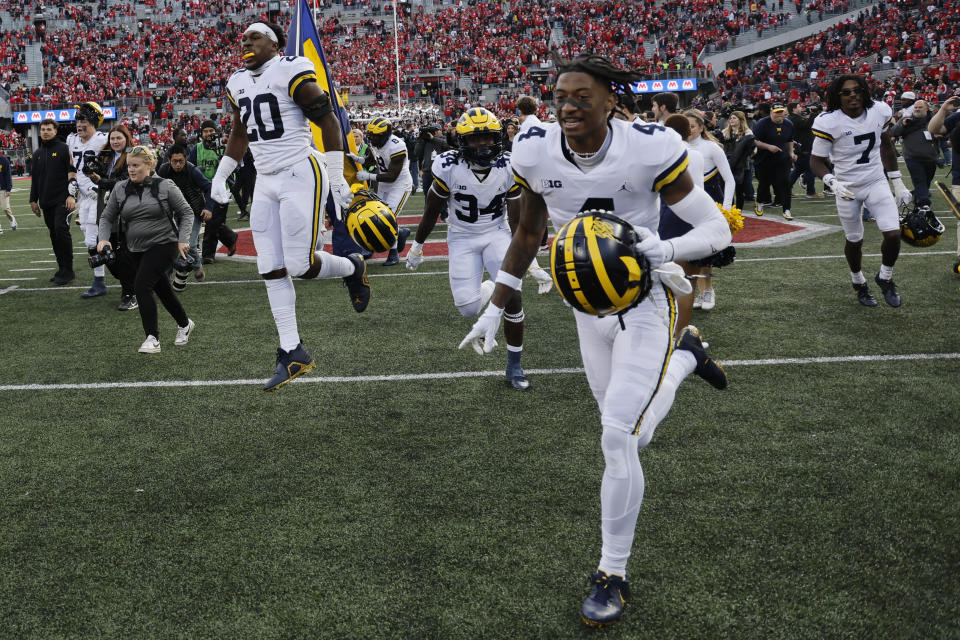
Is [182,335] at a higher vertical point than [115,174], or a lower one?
lower

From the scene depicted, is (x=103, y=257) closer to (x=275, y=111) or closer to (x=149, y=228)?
(x=149, y=228)

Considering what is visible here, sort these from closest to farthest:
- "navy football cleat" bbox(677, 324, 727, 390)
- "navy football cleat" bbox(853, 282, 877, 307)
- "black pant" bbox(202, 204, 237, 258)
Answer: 1. "navy football cleat" bbox(677, 324, 727, 390)
2. "navy football cleat" bbox(853, 282, 877, 307)
3. "black pant" bbox(202, 204, 237, 258)

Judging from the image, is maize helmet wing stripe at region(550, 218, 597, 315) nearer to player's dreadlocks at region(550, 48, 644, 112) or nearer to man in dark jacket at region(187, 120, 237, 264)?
player's dreadlocks at region(550, 48, 644, 112)

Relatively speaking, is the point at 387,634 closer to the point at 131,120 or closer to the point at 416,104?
the point at 416,104

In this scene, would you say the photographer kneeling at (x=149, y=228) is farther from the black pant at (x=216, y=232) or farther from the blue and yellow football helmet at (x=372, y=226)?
the black pant at (x=216, y=232)

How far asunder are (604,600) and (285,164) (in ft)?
12.0

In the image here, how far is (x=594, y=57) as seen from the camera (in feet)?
11.4

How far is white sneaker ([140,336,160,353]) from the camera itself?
738cm

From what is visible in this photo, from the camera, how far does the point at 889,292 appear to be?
26.5 feet

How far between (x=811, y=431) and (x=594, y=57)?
2764 mm

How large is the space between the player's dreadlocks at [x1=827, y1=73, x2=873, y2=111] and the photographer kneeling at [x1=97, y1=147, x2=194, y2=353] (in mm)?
6142

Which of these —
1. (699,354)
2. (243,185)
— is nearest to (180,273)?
(243,185)

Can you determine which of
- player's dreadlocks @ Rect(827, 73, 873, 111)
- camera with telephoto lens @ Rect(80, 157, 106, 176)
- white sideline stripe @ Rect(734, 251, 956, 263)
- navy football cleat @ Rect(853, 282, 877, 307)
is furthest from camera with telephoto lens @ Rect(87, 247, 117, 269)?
white sideline stripe @ Rect(734, 251, 956, 263)

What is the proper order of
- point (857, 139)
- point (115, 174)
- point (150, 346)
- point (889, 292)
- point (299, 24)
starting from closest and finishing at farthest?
point (150, 346), point (857, 139), point (889, 292), point (115, 174), point (299, 24)
